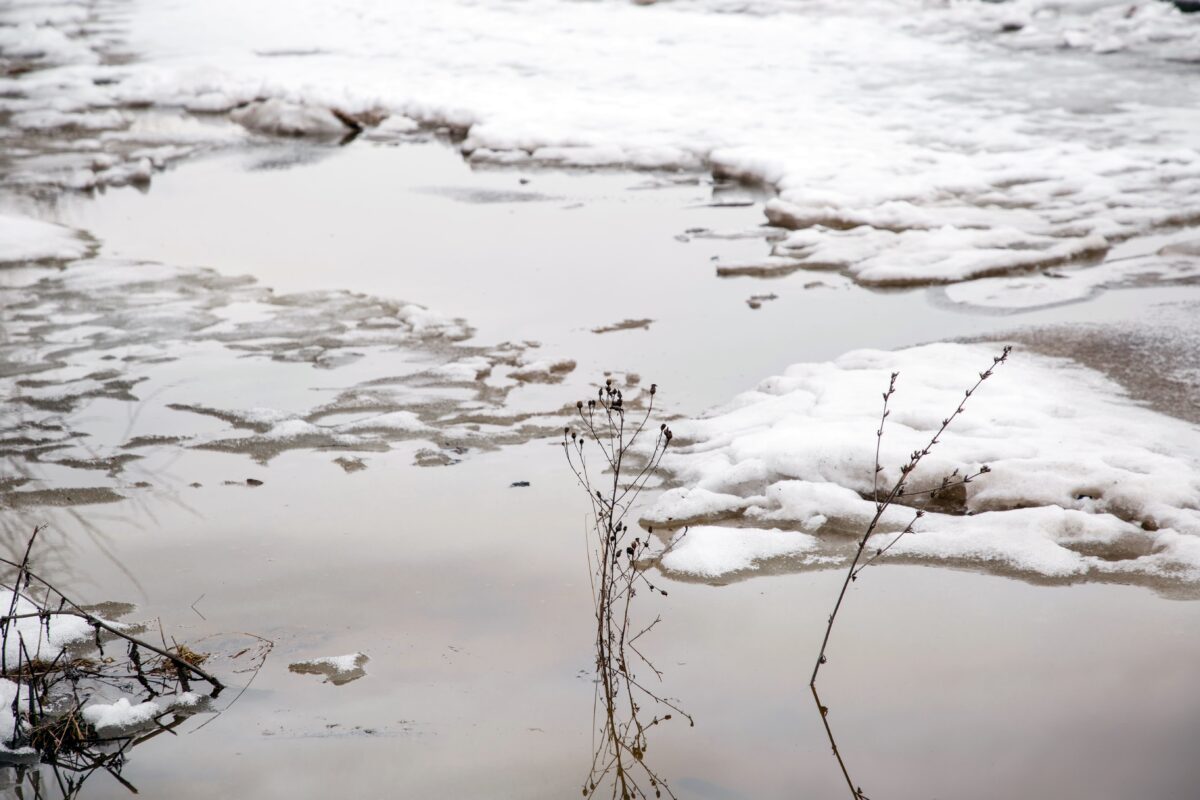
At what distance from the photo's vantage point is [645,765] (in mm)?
2691

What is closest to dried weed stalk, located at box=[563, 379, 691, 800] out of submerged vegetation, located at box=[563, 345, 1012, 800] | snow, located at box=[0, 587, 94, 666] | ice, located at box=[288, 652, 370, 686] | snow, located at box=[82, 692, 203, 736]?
submerged vegetation, located at box=[563, 345, 1012, 800]

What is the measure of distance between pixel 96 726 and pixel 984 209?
6923 mm

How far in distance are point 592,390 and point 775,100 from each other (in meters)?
7.51

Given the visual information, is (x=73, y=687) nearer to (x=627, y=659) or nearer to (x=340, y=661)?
(x=340, y=661)

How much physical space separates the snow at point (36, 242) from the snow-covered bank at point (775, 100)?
5.73 feet

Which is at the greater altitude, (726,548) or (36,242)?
(36,242)

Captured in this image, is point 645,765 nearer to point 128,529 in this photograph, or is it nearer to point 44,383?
point 128,529

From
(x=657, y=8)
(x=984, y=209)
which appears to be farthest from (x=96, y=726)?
(x=657, y=8)

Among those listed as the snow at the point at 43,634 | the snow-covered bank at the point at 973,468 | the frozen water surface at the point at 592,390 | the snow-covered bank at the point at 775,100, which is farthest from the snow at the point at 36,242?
the snow-covered bank at the point at 973,468

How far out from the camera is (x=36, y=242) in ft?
23.8

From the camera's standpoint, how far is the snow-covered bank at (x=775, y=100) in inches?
304

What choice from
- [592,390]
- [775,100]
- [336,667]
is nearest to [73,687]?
[336,667]

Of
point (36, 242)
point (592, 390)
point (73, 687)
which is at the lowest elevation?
point (592, 390)

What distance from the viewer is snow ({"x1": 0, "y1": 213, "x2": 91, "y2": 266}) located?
705 centimetres
